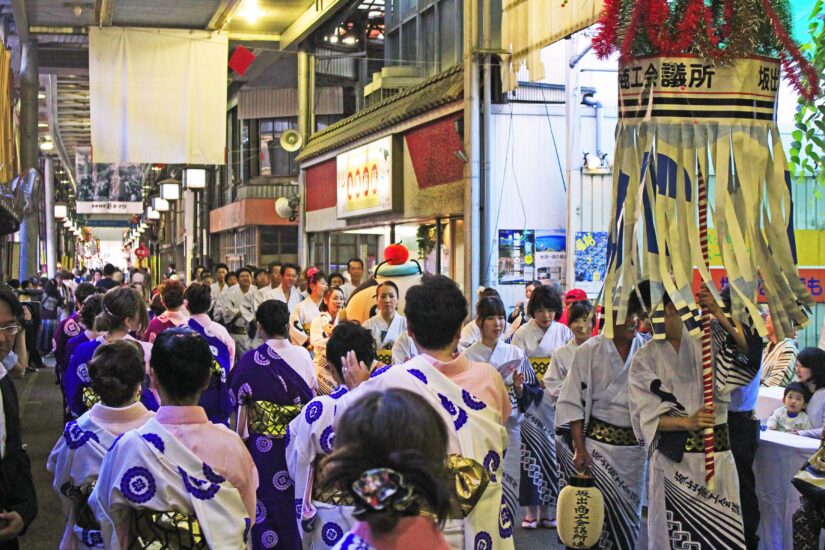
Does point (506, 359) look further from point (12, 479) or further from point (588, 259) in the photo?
point (588, 259)

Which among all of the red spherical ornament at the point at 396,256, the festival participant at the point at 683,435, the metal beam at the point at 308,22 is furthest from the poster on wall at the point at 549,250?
the festival participant at the point at 683,435

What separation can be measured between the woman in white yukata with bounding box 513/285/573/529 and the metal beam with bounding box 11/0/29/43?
1395cm

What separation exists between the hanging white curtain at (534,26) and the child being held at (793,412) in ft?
→ 15.2

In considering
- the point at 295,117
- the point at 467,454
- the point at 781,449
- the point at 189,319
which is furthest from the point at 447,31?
the point at 295,117

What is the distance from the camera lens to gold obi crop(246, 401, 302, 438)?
Result: 21.7ft

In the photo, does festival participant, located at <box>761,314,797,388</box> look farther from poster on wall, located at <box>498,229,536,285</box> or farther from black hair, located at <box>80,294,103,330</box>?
black hair, located at <box>80,294,103,330</box>

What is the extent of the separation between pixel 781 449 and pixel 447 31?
10.9 m

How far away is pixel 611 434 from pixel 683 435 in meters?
0.76

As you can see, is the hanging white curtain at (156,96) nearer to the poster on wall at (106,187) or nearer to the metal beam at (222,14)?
the metal beam at (222,14)

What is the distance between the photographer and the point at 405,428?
2.23 meters

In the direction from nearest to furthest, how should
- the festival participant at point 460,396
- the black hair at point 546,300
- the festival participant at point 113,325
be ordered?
the festival participant at point 460,396 < the festival participant at point 113,325 < the black hair at point 546,300

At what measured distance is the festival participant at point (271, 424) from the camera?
661 centimetres

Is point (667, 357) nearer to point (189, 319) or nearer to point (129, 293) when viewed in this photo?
point (129, 293)

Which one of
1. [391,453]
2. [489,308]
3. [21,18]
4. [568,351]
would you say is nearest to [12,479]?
[391,453]
